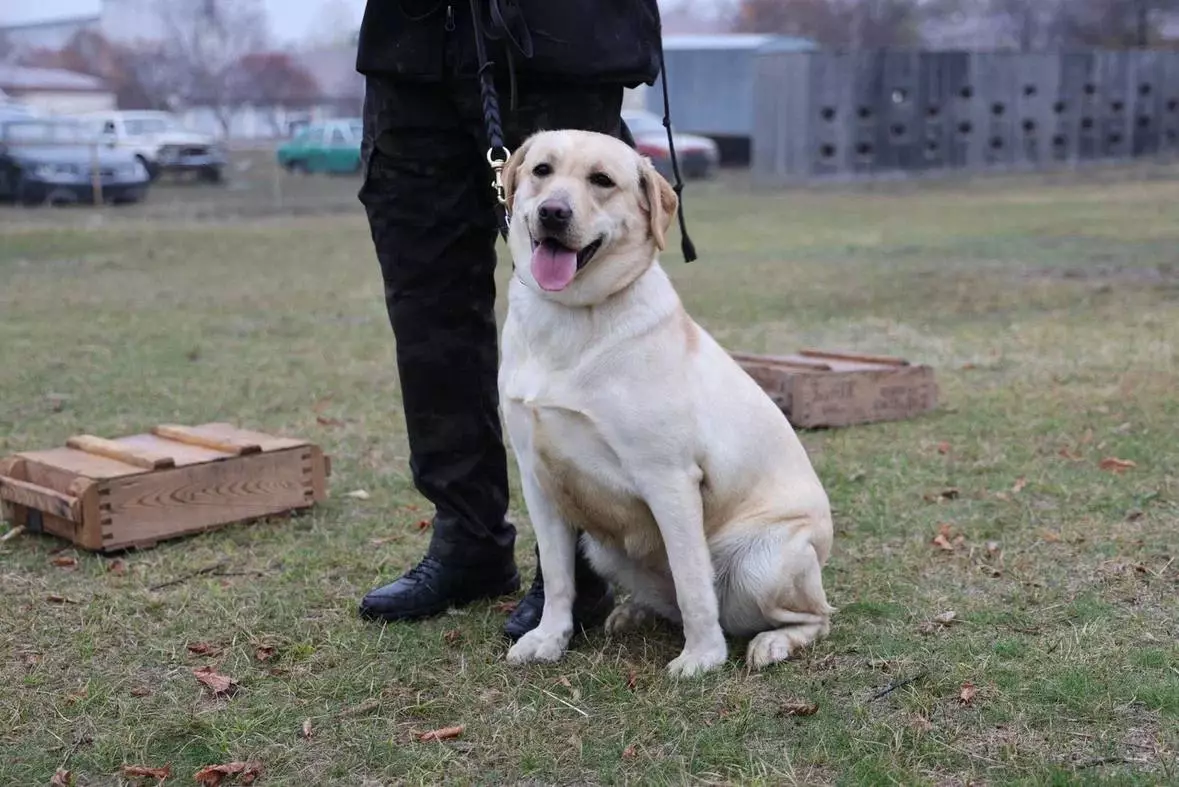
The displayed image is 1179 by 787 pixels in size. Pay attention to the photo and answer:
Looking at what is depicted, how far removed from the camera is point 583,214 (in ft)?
9.32

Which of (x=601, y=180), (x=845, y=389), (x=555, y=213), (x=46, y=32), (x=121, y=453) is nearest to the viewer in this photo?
(x=555, y=213)

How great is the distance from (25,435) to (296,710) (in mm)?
3489

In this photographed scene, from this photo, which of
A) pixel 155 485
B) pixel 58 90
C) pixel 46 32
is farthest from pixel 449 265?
pixel 46 32

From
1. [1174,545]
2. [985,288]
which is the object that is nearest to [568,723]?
[1174,545]

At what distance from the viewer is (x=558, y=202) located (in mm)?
2811

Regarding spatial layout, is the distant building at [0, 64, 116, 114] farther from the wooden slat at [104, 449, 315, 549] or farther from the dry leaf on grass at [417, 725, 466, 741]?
the dry leaf on grass at [417, 725, 466, 741]

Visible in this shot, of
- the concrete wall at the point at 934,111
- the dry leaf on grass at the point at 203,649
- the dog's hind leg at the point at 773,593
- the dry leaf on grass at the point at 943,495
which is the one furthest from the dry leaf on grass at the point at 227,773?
the concrete wall at the point at 934,111

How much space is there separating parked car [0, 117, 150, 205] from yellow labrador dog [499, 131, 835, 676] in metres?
19.3

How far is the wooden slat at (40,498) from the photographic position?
395 cm

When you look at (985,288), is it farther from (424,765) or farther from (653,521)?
(424,765)

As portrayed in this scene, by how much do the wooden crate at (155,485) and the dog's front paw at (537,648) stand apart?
5.19ft

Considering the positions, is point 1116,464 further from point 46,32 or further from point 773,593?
point 46,32

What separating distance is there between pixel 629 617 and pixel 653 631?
73mm

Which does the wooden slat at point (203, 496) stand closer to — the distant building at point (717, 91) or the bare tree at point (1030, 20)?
the distant building at point (717, 91)
